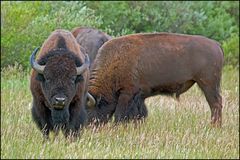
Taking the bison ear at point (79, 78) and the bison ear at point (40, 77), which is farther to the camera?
the bison ear at point (79, 78)

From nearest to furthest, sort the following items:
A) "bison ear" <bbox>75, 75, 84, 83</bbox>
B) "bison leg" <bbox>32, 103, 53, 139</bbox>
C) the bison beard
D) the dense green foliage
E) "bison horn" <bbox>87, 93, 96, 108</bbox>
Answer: the bison beard < "bison ear" <bbox>75, 75, 84, 83</bbox> < "bison leg" <bbox>32, 103, 53, 139</bbox> < "bison horn" <bbox>87, 93, 96, 108</bbox> < the dense green foliage

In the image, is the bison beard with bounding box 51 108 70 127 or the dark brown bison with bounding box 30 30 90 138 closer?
the dark brown bison with bounding box 30 30 90 138

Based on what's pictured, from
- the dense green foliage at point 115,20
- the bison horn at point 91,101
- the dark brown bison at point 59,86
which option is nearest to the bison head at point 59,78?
the dark brown bison at point 59,86

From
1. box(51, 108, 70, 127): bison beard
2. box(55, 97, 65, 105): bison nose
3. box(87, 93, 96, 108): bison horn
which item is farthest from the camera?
box(87, 93, 96, 108): bison horn

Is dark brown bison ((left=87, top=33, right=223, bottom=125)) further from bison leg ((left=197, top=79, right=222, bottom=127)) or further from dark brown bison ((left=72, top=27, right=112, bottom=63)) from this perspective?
dark brown bison ((left=72, top=27, right=112, bottom=63))

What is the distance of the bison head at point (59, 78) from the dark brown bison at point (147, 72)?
6.87 feet

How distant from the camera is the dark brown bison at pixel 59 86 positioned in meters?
9.91

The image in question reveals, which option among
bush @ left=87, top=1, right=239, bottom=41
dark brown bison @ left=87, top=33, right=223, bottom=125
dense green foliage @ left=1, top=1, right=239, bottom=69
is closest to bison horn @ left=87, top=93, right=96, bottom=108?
dark brown bison @ left=87, top=33, right=223, bottom=125

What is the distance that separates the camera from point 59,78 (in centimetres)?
991

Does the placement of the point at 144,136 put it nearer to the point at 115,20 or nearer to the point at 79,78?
the point at 79,78

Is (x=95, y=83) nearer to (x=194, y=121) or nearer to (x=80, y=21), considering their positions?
(x=194, y=121)

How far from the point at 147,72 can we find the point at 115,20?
15.4m

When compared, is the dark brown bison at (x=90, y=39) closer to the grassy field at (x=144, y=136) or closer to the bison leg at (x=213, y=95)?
the grassy field at (x=144, y=136)

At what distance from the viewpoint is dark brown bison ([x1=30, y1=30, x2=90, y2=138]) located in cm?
991
